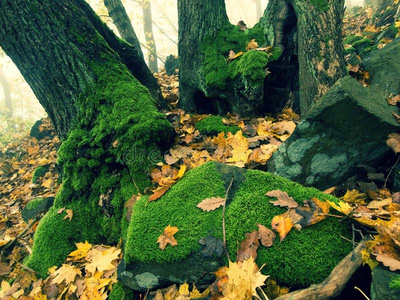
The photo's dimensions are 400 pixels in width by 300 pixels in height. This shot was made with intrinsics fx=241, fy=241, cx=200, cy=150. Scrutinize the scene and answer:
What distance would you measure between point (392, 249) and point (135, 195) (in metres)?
1.98

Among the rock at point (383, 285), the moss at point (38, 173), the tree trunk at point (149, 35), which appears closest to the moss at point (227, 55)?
the rock at point (383, 285)

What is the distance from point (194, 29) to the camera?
4172 mm

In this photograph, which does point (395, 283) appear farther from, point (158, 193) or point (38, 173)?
point (38, 173)

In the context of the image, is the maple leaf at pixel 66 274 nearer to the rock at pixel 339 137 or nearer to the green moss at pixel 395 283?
the rock at pixel 339 137

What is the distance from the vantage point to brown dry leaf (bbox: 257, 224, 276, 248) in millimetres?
1462

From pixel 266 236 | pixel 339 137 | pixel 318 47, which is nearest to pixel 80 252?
pixel 266 236

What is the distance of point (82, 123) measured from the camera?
9.91 feet

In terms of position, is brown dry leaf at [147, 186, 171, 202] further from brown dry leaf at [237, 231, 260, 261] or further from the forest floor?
brown dry leaf at [237, 231, 260, 261]

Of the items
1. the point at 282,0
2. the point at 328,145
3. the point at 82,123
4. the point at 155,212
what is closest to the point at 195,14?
the point at 282,0

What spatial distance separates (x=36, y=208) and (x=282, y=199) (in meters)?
3.58

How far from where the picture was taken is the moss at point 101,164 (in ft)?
8.05

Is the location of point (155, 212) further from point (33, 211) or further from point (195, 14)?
point (195, 14)

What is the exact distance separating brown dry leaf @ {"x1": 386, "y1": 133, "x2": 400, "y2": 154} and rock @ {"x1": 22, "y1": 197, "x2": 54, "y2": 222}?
4228mm

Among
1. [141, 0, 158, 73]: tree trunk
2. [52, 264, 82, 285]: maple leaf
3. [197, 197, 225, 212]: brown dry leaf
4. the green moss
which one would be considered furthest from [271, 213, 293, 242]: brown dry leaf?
[141, 0, 158, 73]: tree trunk
